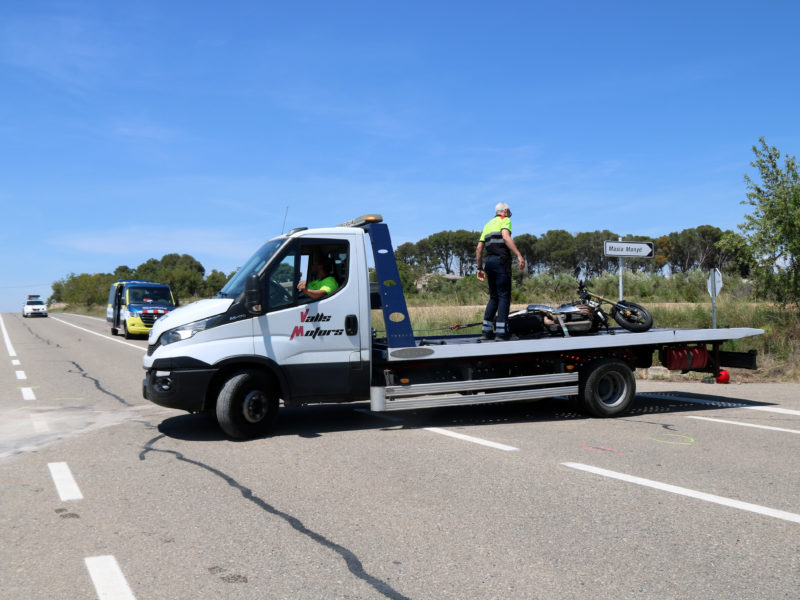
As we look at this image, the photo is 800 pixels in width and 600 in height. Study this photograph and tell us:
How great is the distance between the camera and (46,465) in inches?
244

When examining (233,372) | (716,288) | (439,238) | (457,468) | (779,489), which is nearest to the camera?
(779,489)

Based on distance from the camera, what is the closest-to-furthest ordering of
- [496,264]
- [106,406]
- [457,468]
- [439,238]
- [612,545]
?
[612,545]
[457,468]
[496,264]
[106,406]
[439,238]

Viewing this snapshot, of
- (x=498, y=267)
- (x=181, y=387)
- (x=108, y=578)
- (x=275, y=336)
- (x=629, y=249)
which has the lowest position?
(x=108, y=578)

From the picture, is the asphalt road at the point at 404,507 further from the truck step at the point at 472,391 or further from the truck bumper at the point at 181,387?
the truck bumper at the point at 181,387

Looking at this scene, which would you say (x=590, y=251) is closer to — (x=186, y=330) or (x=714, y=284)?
(x=714, y=284)

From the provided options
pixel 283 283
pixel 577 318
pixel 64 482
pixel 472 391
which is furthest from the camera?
pixel 577 318

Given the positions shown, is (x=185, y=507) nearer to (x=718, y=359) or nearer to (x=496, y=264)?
(x=496, y=264)

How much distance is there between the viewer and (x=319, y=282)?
7566 mm

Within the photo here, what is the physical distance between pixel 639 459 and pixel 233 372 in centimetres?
416

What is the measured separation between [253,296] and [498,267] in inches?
133

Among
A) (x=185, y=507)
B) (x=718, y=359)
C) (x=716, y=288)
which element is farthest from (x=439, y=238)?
(x=185, y=507)

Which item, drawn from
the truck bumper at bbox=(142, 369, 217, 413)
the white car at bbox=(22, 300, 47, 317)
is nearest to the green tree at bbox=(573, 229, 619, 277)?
the white car at bbox=(22, 300, 47, 317)

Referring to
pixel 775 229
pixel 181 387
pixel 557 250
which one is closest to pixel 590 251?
pixel 557 250

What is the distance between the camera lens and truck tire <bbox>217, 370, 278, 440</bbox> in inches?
275
